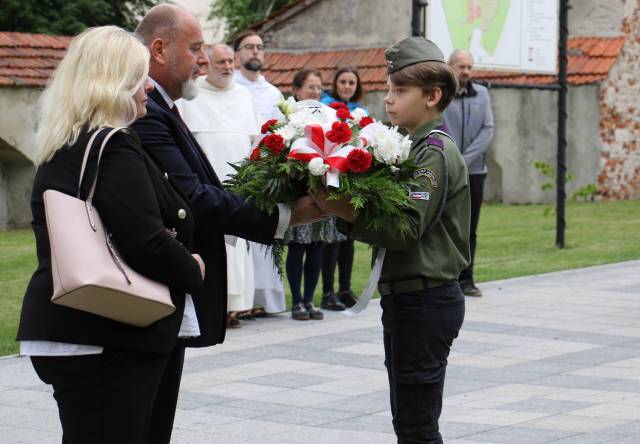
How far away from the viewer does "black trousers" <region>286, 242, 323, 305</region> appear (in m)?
10.2

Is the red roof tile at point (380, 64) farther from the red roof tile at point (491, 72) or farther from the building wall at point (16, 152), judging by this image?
the building wall at point (16, 152)

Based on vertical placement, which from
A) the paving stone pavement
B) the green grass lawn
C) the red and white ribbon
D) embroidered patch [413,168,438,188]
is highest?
the red and white ribbon

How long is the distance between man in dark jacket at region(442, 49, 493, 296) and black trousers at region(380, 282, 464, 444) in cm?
660

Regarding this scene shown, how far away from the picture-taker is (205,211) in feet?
14.6

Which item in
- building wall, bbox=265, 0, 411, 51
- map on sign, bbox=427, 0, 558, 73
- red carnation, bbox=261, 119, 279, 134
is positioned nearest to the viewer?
red carnation, bbox=261, 119, 279, 134

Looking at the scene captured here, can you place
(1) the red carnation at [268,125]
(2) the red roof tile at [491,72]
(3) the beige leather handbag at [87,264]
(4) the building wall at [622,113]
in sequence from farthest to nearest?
(4) the building wall at [622,113], (2) the red roof tile at [491,72], (1) the red carnation at [268,125], (3) the beige leather handbag at [87,264]

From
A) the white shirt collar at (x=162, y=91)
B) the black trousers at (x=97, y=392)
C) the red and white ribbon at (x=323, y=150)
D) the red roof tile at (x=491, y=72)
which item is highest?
the white shirt collar at (x=162, y=91)

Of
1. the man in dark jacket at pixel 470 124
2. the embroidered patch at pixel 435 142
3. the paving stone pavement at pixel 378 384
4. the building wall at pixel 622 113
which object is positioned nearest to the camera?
the embroidered patch at pixel 435 142

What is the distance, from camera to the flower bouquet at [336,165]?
4301 millimetres

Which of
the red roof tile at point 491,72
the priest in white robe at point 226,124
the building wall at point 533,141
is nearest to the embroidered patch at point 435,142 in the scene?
the priest in white robe at point 226,124

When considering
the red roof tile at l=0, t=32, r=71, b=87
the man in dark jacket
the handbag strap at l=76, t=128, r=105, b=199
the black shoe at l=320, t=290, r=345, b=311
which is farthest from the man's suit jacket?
the red roof tile at l=0, t=32, r=71, b=87

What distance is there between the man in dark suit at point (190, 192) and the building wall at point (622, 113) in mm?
19532

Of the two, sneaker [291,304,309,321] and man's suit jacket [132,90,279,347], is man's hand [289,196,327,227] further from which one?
sneaker [291,304,309,321]

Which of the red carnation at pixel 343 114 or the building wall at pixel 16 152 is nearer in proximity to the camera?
the red carnation at pixel 343 114
